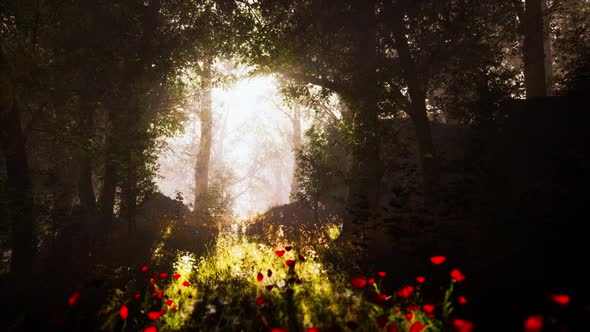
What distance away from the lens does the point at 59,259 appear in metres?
11.0

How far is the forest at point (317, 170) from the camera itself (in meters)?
4.91

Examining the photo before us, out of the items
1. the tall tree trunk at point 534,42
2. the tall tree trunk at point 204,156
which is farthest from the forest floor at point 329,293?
the tall tree trunk at point 204,156

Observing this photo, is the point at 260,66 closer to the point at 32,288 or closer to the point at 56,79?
the point at 56,79

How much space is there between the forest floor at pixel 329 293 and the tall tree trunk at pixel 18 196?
1.21m

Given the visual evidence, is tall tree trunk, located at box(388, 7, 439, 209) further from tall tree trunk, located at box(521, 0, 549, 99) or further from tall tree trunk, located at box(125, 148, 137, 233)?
tall tree trunk, located at box(125, 148, 137, 233)

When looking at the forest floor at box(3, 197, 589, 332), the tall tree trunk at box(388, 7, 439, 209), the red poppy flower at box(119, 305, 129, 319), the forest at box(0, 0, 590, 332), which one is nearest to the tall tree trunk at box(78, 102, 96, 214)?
the forest at box(0, 0, 590, 332)

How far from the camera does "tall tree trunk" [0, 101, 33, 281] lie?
9930 millimetres

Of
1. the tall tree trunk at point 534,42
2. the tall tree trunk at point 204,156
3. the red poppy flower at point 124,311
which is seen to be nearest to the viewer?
the red poppy flower at point 124,311

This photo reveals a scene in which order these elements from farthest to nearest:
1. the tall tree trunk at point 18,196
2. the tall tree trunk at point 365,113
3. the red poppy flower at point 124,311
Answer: the tall tree trunk at point 365,113 < the tall tree trunk at point 18,196 < the red poppy flower at point 124,311

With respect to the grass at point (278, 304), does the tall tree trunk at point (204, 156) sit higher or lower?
higher

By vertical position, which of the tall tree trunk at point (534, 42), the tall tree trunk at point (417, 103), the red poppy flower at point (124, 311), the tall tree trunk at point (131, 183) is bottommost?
the red poppy flower at point (124, 311)

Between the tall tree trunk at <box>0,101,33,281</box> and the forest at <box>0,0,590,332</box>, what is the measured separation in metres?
0.05

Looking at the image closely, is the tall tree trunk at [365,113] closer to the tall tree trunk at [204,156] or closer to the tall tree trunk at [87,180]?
the tall tree trunk at [87,180]

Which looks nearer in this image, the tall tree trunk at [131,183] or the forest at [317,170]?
the forest at [317,170]
